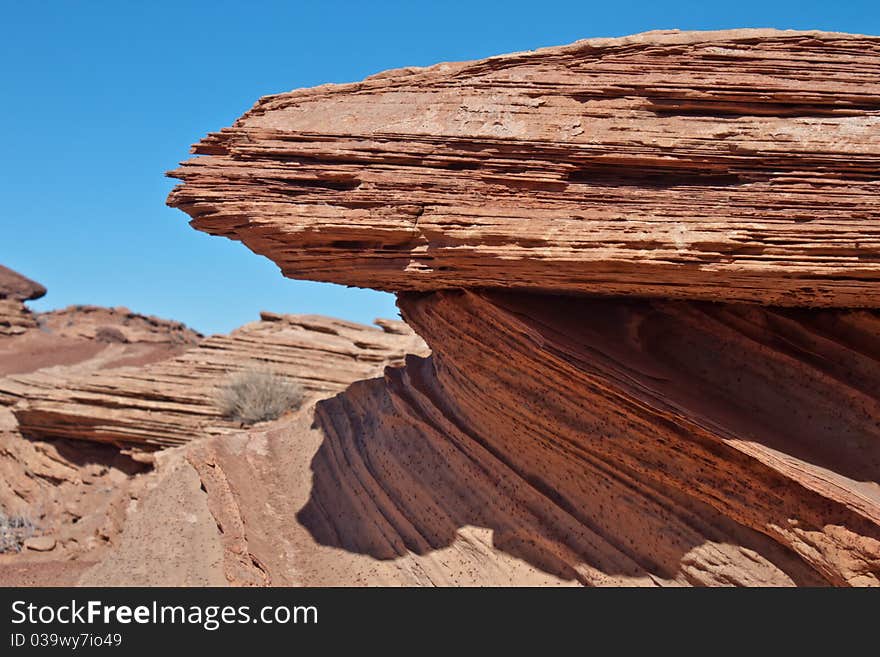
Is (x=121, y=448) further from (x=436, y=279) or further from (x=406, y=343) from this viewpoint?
(x=436, y=279)

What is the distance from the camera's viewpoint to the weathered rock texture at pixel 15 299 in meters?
25.5

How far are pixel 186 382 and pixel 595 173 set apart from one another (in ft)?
35.8

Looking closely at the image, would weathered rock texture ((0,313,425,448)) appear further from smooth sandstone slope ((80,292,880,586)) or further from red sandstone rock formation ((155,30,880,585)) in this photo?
red sandstone rock formation ((155,30,880,585))

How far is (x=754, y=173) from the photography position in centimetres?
630

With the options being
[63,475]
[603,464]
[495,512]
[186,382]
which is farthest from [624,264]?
[63,475]

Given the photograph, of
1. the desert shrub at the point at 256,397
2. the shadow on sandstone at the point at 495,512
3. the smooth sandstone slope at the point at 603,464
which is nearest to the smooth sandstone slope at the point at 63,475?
the smooth sandstone slope at the point at 603,464

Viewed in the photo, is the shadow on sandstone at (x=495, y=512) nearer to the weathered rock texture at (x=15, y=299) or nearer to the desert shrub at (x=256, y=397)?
the desert shrub at (x=256, y=397)

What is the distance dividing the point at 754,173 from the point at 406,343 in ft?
38.5

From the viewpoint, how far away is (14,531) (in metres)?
12.4

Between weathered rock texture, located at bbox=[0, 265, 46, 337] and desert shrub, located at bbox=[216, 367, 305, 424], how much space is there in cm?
1333

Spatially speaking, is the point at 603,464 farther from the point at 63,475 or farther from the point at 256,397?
the point at 63,475

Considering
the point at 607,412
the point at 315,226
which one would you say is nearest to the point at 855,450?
the point at 607,412

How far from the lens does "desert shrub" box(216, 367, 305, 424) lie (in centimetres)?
1420
